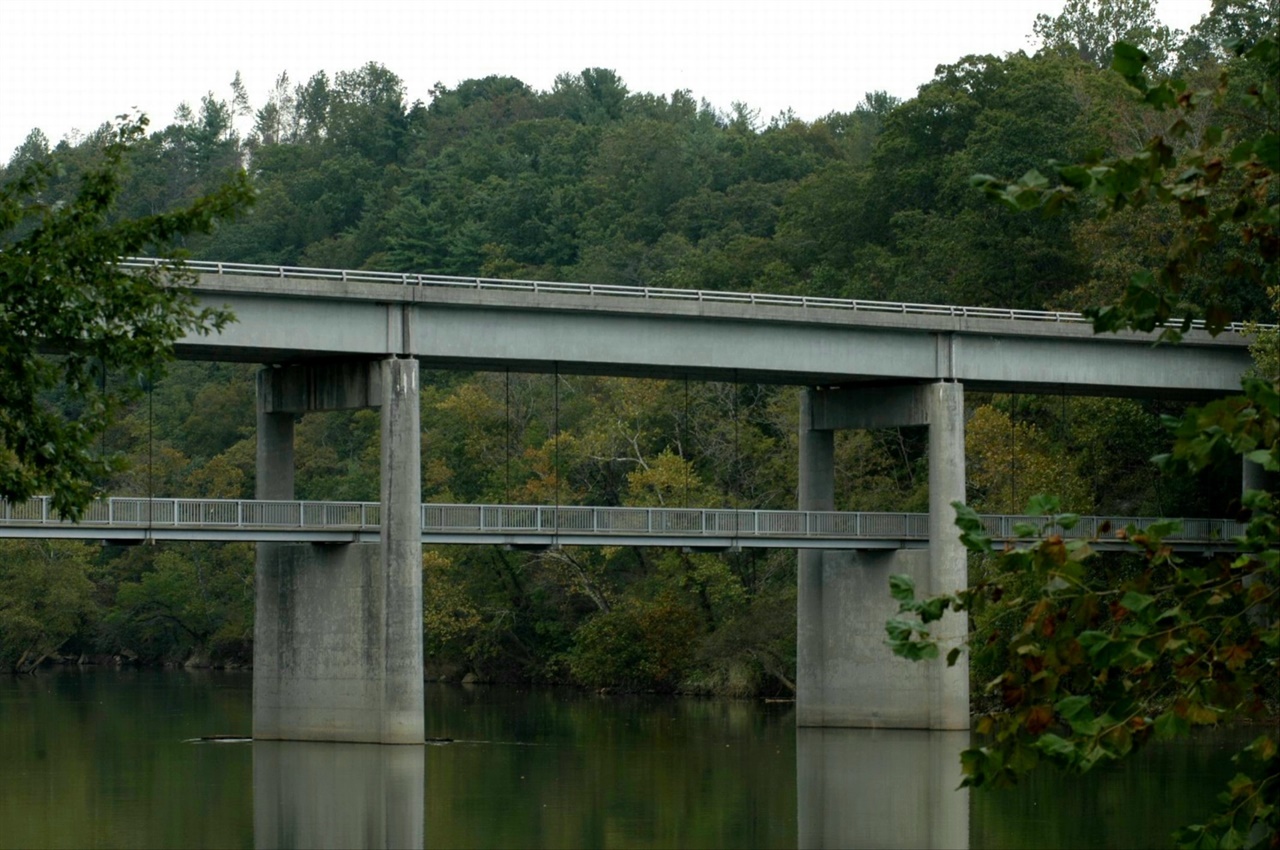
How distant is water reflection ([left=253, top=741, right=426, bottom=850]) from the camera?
31000 millimetres

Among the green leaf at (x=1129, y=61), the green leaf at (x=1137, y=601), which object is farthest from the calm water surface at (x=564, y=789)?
the green leaf at (x=1129, y=61)

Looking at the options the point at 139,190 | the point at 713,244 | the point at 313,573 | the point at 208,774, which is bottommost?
the point at 208,774

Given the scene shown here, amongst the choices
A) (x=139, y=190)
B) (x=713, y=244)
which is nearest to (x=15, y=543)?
(x=713, y=244)

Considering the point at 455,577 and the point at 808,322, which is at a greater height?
the point at 808,322

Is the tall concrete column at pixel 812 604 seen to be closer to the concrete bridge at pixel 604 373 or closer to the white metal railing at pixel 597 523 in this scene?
the concrete bridge at pixel 604 373

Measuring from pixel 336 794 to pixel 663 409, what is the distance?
4373 centimetres

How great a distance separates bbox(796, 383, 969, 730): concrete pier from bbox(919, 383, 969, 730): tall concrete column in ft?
0.08

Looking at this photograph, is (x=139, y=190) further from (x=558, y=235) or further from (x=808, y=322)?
(x=808, y=322)

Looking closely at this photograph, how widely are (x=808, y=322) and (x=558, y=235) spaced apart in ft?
259

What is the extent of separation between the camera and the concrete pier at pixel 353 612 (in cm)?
4703

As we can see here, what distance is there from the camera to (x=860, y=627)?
55.6 meters

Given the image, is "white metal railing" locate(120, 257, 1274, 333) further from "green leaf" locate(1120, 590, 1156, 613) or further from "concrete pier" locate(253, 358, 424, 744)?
"green leaf" locate(1120, 590, 1156, 613)

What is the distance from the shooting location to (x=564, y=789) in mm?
38219

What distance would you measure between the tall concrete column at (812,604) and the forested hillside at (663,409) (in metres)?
7.06
